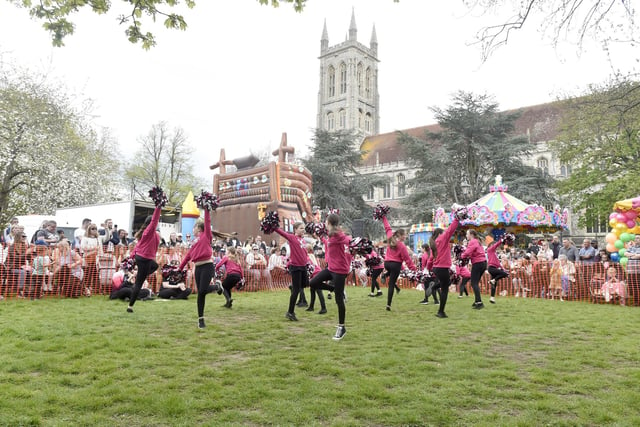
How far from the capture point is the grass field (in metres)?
4.32

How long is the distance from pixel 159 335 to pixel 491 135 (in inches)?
1551

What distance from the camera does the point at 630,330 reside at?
887 cm

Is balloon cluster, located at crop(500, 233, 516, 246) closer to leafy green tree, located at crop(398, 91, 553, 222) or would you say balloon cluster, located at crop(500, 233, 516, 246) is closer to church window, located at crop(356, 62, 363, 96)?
leafy green tree, located at crop(398, 91, 553, 222)

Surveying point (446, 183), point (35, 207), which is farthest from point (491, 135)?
point (35, 207)

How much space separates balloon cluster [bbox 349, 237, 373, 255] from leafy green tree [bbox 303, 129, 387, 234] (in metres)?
34.8

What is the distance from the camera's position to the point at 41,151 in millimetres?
31250

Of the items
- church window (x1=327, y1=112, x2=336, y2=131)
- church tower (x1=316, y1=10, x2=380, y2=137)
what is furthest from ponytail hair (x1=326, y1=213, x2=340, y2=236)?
church window (x1=327, y1=112, x2=336, y2=131)

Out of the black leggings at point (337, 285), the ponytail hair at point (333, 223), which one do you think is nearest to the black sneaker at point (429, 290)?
the black leggings at point (337, 285)

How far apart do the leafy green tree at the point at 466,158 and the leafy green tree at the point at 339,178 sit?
15.6ft

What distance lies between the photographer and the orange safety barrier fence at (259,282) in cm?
1200

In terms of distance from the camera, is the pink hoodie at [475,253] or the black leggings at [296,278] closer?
the black leggings at [296,278]

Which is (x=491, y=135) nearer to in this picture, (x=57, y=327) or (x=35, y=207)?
(x=35, y=207)

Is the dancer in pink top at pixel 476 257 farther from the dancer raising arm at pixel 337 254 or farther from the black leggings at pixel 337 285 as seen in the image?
the dancer raising arm at pixel 337 254

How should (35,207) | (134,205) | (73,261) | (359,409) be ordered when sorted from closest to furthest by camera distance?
(359,409) < (73,261) < (134,205) < (35,207)
